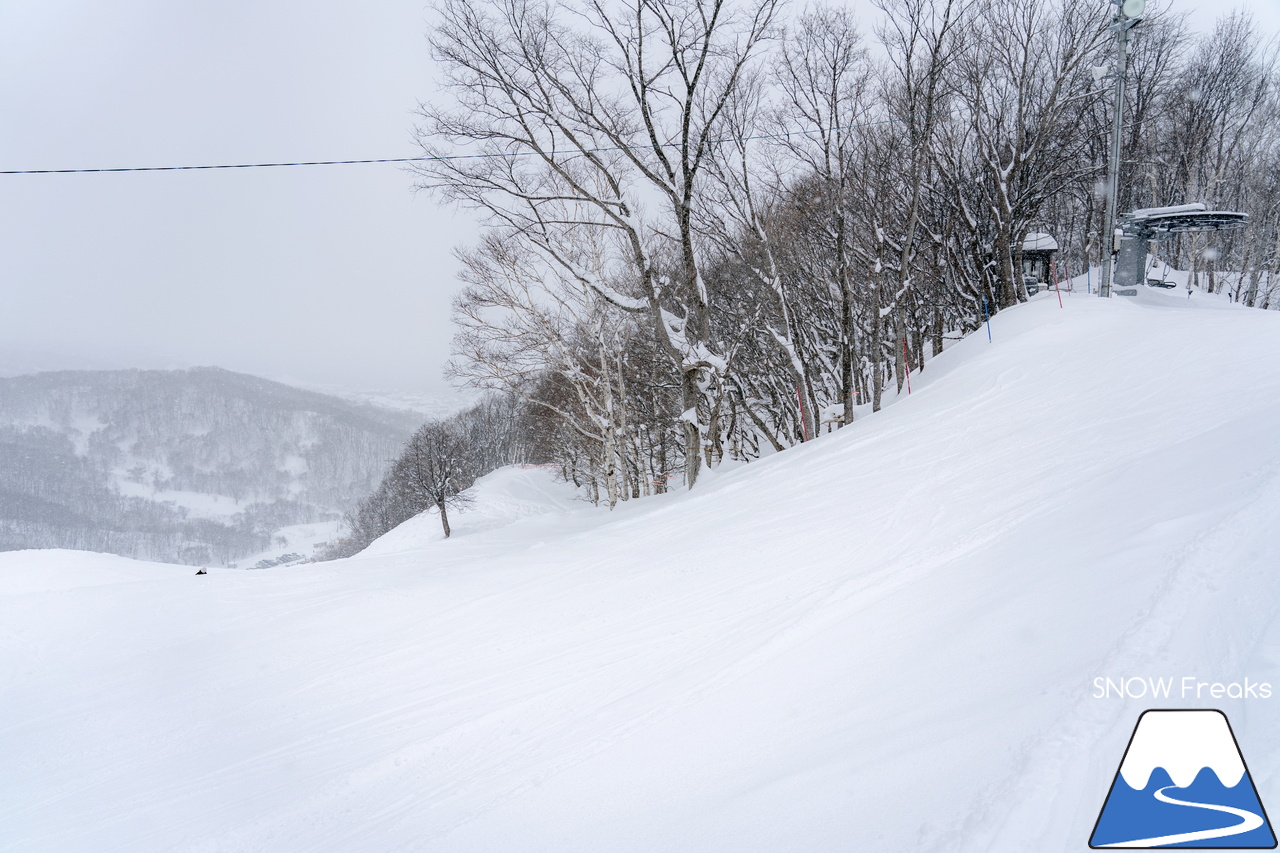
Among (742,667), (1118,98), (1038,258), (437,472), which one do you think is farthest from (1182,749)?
(437,472)

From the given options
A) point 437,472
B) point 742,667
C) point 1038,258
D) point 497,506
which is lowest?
point 497,506

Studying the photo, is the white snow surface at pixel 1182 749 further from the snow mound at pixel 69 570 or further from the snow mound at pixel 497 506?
the snow mound at pixel 497 506

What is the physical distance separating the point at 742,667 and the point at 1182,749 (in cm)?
226

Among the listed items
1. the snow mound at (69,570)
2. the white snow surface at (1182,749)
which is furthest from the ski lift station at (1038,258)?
the snow mound at (69,570)

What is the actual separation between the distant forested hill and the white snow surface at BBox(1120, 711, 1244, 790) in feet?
336

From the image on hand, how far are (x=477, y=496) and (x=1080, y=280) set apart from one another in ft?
120

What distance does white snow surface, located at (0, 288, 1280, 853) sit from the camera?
2.59 metres

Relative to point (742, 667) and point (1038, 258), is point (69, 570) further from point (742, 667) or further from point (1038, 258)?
point (1038, 258)

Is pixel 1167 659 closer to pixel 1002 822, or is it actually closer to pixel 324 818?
pixel 1002 822

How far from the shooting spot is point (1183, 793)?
6.67ft

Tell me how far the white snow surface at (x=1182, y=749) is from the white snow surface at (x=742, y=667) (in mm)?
67

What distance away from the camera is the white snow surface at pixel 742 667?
102 inches

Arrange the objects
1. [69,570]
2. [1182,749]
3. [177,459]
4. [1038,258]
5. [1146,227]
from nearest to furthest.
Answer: [1182,749], [69,570], [1146,227], [1038,258], [177,459]

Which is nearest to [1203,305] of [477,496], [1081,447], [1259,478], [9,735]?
[1081,447]
